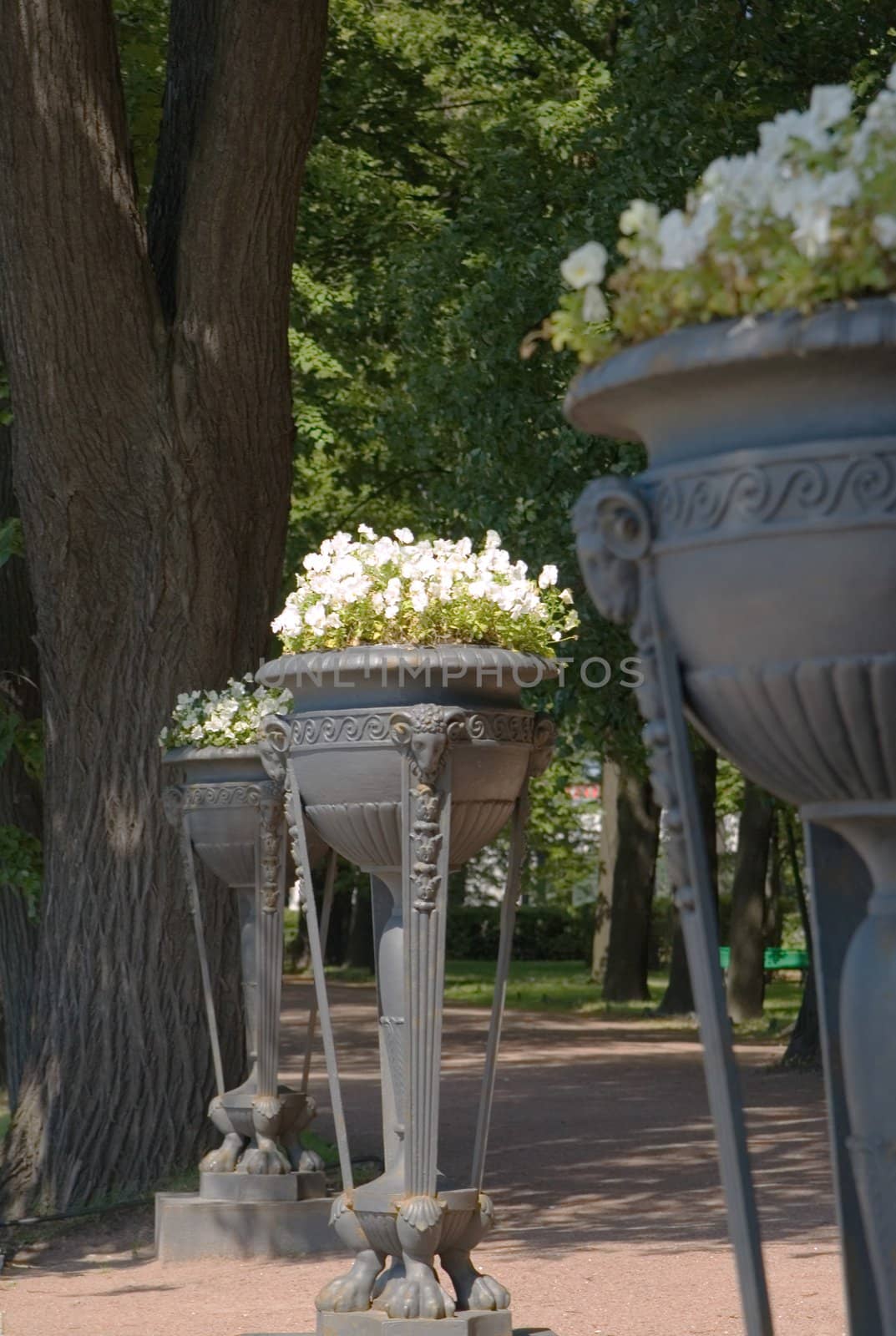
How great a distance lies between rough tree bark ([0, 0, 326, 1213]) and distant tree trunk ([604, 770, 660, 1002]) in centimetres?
1392

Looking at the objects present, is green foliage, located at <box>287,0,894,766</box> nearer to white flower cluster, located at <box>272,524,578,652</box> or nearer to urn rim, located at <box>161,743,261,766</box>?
urn rim, located at <box>161,743,261,766</box>

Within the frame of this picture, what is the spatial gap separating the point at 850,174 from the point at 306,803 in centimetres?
396

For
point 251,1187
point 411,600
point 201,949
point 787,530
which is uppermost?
point 411,600

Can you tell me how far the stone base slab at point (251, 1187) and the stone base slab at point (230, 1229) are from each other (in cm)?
3

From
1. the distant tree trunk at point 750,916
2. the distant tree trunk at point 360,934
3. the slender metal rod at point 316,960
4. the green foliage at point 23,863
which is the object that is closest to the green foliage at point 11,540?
the green foliage at point 23,863

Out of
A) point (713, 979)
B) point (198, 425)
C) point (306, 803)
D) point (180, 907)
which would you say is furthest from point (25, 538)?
point (713, 979)

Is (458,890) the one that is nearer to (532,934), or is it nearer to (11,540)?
(532,934)

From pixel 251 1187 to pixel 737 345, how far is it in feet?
21.9

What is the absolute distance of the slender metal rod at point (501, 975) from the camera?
21.0 ft

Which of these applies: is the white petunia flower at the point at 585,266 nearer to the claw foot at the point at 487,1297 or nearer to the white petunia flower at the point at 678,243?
the white petunia flower at the point at 678,243

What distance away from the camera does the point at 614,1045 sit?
766 inches

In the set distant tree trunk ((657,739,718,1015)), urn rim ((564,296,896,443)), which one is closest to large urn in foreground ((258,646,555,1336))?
urn rim ((564,296,896,443))

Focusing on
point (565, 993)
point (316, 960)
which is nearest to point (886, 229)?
point (316, 960)

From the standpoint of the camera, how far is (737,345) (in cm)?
256
